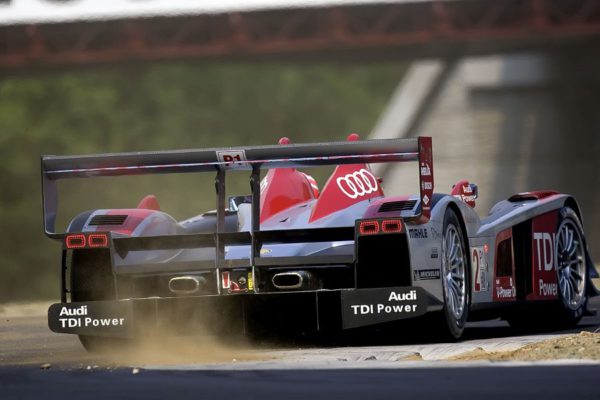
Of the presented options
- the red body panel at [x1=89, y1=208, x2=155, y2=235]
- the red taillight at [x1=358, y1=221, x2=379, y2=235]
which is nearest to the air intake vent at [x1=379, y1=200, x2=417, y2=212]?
the red taillight at [x1=358, y1=221, x2=379, y2=235]

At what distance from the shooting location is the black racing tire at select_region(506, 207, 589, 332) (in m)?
13.3

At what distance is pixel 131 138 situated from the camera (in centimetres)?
5647

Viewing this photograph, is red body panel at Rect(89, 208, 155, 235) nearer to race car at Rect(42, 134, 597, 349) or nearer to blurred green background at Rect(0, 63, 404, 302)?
race car at Rect(42, 134, 597, 349)

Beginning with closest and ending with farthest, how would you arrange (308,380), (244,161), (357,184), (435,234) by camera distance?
(308,380) → (435,234) → (244,161) → (357,184)

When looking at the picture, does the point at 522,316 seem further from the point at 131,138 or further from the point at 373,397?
the point at 131,138

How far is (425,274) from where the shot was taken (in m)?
11.2

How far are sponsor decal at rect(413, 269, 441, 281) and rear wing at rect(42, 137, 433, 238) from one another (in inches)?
14.0

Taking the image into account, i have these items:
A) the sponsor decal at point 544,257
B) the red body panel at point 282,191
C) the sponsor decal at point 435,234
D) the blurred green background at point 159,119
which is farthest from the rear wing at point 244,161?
the blurred green background at point 159,119

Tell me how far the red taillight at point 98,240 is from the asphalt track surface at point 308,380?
49.4 inches

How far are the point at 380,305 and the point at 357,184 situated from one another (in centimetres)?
123

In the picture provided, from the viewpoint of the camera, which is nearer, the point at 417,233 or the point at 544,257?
the point at 417,233

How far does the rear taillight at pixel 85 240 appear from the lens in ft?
38.2

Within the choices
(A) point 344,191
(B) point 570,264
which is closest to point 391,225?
(A) point 344,191

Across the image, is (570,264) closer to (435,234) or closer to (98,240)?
(435,234)
